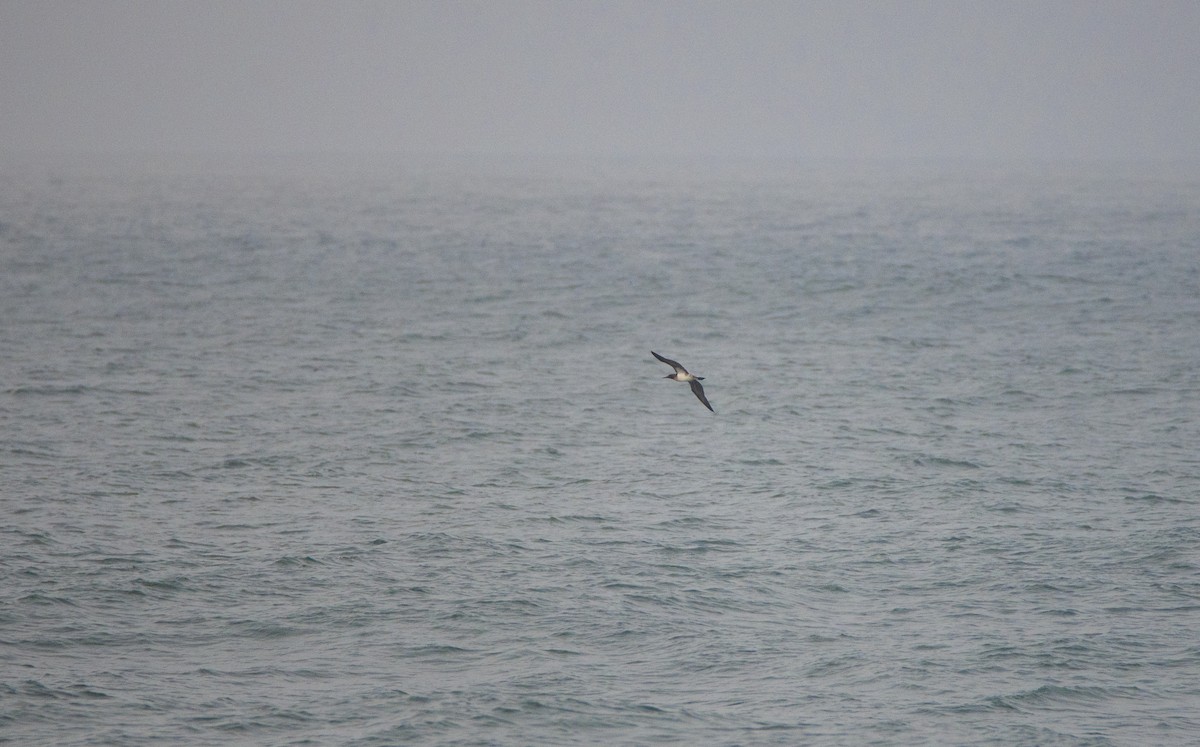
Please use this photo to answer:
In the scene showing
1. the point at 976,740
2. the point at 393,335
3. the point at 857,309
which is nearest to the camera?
the point at 976,740

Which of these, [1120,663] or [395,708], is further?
[1120,663]

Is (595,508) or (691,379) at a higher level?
(691,379)

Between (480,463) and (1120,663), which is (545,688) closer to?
(1120,663)

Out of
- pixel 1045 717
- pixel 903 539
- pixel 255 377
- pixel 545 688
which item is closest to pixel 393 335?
pixel 255 377

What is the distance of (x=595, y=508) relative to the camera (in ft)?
142

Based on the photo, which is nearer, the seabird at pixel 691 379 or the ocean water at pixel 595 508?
the seabird at pixel 691 379

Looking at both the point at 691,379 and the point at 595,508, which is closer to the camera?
the point at 691,379

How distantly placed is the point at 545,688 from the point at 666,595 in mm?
6116

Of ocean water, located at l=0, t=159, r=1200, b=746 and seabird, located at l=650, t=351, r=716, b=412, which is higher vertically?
seabird, located at l=650, t=351, r=716, b=412

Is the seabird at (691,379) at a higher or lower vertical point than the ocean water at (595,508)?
higher

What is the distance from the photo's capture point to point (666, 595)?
35.5 metres

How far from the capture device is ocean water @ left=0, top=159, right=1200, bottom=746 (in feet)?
97.5

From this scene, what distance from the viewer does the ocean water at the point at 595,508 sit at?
97.5 feet

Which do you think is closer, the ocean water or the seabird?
the seabird
